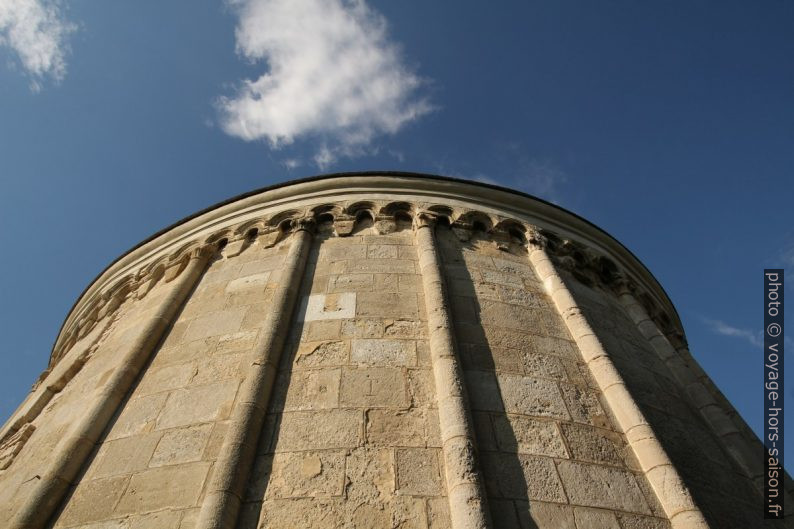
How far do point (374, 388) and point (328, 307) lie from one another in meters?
1.40

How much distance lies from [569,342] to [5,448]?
251 inches

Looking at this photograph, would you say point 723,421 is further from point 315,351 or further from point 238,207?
point 238,207

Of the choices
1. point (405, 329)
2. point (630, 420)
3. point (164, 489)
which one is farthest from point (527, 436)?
point (164, 489)

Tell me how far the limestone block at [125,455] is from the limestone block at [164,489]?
16 centimetres

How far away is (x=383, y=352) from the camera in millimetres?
5062

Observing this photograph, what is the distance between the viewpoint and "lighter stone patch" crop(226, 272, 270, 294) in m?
6.51

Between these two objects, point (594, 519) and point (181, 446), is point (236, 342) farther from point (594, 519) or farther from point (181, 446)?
point (594, 519)

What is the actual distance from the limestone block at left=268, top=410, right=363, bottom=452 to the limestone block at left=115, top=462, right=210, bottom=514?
60 cm

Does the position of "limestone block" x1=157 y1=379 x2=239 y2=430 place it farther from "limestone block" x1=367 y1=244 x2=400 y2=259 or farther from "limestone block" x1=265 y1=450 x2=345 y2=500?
"limestone block" x1=367 y1=244 x2=400 y2=259

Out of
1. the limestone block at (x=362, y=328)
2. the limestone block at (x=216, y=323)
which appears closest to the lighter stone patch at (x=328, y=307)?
the limestone block at (x=362, y=328)

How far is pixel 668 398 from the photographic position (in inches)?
230

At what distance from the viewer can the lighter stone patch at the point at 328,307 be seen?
5621 millimetres

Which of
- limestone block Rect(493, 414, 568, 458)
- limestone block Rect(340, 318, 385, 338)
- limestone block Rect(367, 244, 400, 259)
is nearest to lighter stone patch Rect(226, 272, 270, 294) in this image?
limestone block Rect(367, 244, 400, 259)

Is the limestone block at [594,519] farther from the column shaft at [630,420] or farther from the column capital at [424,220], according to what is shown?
the column capital at [424,220]
